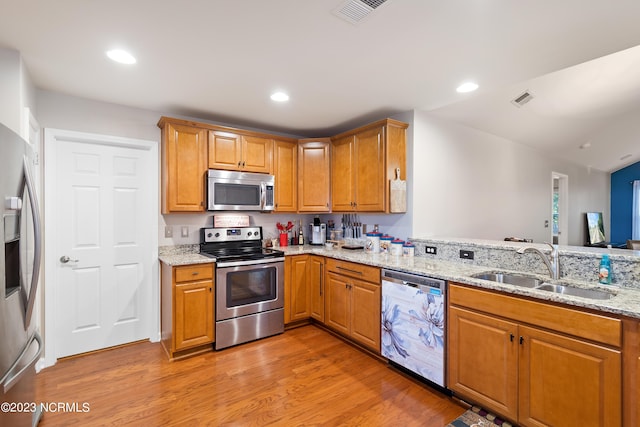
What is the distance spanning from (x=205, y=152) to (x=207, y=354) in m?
2.01

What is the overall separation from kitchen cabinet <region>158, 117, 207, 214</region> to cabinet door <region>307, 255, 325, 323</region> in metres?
1.35

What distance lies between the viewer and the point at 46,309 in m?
2.68

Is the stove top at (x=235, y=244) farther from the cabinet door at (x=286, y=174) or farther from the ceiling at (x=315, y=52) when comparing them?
the ceiling at (x=315, y=52)

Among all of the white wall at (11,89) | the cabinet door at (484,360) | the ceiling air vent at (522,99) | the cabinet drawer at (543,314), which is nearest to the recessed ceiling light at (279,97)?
the white wall at (11,89)

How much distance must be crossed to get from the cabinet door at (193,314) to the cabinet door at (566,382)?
2.48 m

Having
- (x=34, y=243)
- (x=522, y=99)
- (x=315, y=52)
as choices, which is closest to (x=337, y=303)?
(x=315, y=52)

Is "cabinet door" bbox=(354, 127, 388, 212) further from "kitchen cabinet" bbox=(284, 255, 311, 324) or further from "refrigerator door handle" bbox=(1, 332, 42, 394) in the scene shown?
"refrigerator door handle" bbox=(1, 332, 42, 394)

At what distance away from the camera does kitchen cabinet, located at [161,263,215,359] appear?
271 centimetres

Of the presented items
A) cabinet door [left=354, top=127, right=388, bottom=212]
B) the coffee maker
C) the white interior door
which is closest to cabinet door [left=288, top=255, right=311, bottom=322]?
the coffee maker

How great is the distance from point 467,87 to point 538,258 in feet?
4.98

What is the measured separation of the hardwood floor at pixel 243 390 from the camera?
6.42ft

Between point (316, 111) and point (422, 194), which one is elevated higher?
point (316, 111)

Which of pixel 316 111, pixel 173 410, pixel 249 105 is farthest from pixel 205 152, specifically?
pixel 173 410

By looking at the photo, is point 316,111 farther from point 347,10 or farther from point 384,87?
point 347,10
